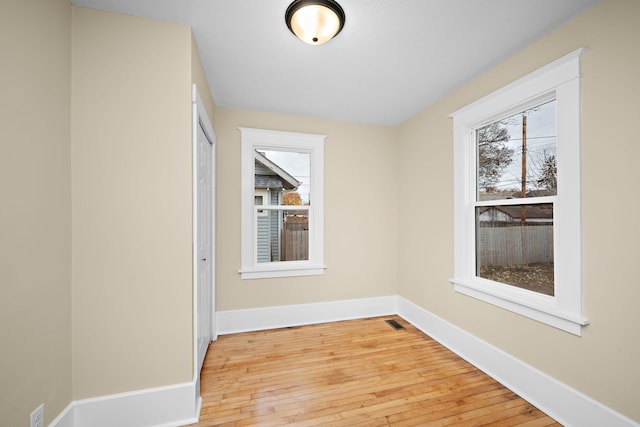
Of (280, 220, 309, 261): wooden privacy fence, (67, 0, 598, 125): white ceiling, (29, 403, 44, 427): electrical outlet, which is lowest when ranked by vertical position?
(29, 403, 44, 427): electrical outlet

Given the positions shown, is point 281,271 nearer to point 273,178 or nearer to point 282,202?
point 282,202

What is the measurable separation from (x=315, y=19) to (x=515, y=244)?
226 centimetres

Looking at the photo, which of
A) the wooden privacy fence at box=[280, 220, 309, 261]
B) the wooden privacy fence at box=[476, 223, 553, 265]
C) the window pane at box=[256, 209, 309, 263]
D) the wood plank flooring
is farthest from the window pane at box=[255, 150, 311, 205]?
the wooden privacy fence at box=[476, 223, 553, 265]

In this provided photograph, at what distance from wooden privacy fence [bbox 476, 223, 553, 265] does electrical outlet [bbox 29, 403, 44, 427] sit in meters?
3.12

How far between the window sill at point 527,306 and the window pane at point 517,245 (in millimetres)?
128

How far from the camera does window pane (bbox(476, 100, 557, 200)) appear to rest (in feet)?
6.16

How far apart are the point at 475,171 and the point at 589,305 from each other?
133 cm

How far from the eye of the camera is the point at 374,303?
136 inches

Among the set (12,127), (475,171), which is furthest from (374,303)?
(12,127)

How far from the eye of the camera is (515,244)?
217 centimetres

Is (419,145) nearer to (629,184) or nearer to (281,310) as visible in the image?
(629,184)

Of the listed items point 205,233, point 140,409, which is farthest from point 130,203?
point 140,409

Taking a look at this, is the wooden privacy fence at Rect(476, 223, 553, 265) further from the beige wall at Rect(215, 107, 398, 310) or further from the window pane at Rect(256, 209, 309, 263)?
the window pane at Rect(256, 209, 309, 263)

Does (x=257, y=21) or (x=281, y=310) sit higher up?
(x=257, y=21)
